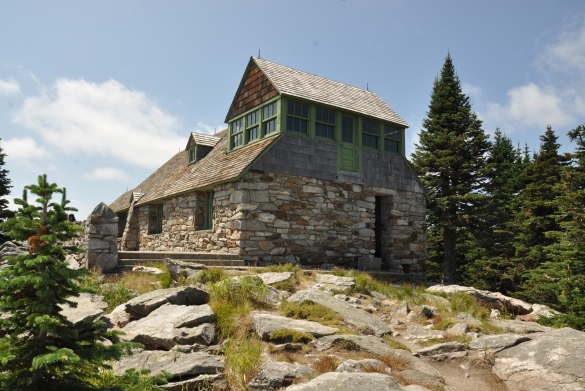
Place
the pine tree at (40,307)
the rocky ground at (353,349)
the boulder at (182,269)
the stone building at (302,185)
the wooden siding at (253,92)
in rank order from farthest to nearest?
the wooden siding at (253,92) < the stone building at (302,185) < the boulder at (182,269) < the rocky ground at (353,349) < the pine tree at (40,307)

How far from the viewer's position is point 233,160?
15.8 m

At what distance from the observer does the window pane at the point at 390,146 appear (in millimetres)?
17359

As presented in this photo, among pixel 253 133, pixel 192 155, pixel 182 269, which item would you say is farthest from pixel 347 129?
pixel 192 155

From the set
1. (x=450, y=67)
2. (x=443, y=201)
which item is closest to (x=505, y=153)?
(x=450, y=67)

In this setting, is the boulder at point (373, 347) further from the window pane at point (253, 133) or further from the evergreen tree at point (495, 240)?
the evergreen tree at point (495, 240)

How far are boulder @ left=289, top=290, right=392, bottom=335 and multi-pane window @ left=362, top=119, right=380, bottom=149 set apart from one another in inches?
342

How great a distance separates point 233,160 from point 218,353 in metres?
9.82

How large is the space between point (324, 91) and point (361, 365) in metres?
12.1

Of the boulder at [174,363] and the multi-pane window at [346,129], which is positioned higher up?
the multi-pane window at [346,129]

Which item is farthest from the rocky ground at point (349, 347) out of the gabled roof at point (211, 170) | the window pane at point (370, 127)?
the window pane at point (370, 127)

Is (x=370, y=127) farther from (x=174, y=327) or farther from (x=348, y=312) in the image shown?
(x=174, y=327)

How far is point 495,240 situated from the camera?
2316 centimetres

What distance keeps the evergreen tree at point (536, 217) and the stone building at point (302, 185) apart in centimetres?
699

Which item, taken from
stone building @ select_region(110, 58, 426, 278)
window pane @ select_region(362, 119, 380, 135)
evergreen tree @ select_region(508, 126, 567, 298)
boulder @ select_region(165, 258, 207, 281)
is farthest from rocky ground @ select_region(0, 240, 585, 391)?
evergreen tree @ select_region(508, 126, 567, 298)
